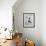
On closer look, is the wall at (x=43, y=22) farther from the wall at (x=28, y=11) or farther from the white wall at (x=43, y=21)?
the wall at (x=28, y=11)

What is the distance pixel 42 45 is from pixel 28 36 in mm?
715

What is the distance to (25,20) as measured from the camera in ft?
16.1

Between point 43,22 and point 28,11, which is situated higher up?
point 28,11

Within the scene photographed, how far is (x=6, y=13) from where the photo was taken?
4031 mm

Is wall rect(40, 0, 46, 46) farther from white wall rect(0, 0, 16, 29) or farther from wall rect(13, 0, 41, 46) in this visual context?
white wall rect(0, 0, 16, 29)

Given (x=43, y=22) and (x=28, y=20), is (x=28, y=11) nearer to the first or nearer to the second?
(x=28, y=20)

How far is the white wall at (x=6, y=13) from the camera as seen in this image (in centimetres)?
398

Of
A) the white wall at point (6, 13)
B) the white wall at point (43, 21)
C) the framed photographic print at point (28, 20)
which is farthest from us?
the framed photographic print at point (28, 20)

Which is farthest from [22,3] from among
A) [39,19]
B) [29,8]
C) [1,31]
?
[1,31]

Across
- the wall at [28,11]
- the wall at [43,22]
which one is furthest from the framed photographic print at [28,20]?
the wall at [43,22]

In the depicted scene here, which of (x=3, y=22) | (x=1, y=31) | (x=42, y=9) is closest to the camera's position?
(x=1, y=31)

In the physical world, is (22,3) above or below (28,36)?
above

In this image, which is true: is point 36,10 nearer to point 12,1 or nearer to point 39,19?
point 39,19

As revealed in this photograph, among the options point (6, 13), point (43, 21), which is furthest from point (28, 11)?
point (6, 13)
